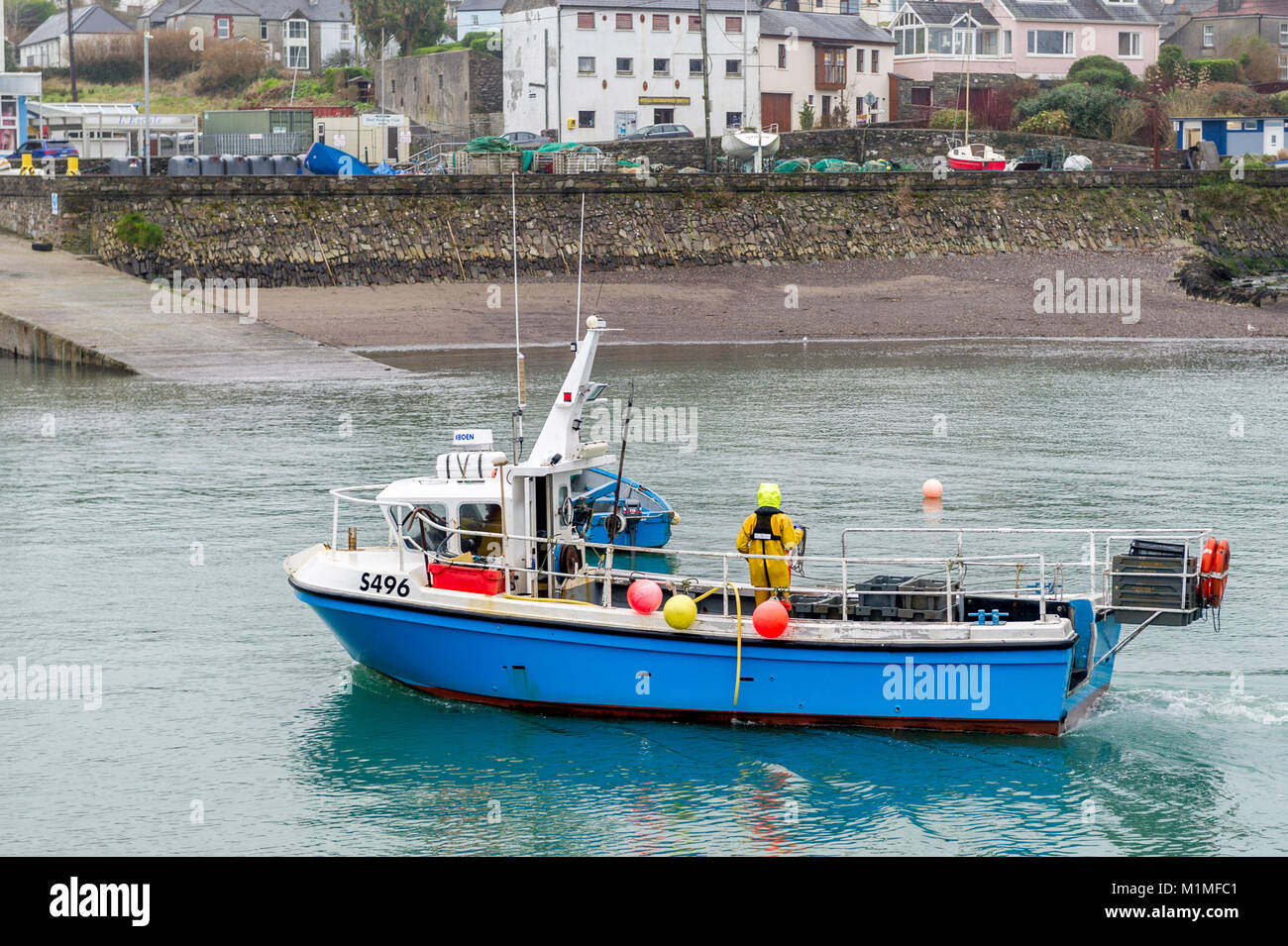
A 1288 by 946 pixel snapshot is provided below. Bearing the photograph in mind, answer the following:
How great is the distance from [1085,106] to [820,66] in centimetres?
1372

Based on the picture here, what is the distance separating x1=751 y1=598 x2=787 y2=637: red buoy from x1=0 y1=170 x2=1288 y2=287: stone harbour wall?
38895mm

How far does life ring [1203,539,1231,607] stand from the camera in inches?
583

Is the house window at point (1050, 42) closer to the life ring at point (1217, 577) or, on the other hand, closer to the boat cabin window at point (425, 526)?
the life ring at point (1217, 577)

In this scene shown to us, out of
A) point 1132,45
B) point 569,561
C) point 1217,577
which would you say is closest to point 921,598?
point 1217,577

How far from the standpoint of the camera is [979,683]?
14.7 metres

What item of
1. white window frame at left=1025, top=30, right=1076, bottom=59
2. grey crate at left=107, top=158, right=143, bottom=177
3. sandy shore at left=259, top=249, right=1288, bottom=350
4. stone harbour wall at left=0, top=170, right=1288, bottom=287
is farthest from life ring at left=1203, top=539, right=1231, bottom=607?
white window frame at left=1025, top=30, right=1076, bottom=59

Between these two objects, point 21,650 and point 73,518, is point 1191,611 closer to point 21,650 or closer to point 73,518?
point 21,650

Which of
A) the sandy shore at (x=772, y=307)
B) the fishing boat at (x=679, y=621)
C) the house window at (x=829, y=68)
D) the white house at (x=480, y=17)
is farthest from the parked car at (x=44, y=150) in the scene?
the fishing boat at (x=679, y=621)

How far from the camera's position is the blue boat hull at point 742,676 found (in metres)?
14.7

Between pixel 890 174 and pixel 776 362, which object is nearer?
pixel 776 362

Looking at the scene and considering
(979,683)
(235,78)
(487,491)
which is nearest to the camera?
(979,683)
